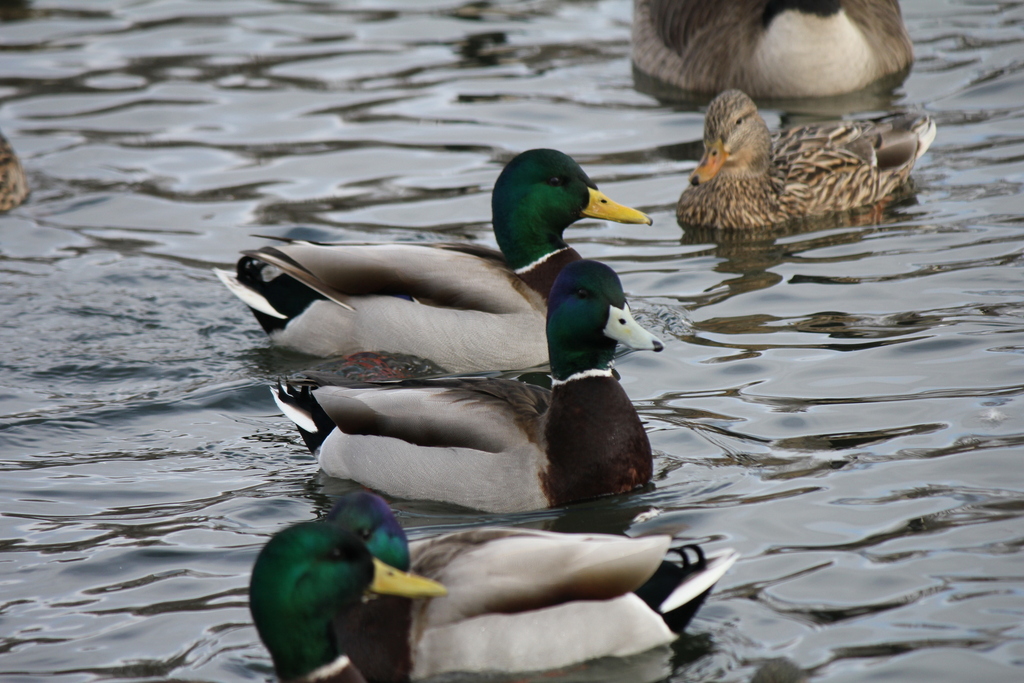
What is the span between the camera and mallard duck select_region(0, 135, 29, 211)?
1048 centimetres

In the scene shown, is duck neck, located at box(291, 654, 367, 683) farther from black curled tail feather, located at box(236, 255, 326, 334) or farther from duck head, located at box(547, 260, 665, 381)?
black curled tail feather, located at box(236, 255, 326, 334)

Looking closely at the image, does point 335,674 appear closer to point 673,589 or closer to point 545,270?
point 673,589

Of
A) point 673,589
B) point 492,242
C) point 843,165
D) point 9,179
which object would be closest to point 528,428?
point 673,589

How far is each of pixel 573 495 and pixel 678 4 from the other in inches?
323

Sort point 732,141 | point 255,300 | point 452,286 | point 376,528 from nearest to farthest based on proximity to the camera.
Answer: point 376,528 → point 452,286 → point 255,300 → point 732,141

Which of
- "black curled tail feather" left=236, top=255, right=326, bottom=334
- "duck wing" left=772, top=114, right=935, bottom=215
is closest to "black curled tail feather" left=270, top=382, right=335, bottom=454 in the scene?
"black curled tail feather" left=236, top=255, right=326, bottom=334

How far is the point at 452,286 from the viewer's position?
307 inches

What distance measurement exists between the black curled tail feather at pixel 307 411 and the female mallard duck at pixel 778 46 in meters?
6.95

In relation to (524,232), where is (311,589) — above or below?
below

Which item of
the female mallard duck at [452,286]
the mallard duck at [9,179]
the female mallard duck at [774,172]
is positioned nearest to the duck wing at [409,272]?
the female mallard duck at [452,286]

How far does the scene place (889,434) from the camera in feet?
20.5

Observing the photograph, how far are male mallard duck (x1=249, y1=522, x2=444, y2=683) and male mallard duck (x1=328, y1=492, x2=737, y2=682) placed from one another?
0.96 ft

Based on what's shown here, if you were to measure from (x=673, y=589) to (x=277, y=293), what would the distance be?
14.0 ft

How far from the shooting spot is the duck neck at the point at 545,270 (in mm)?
7934
